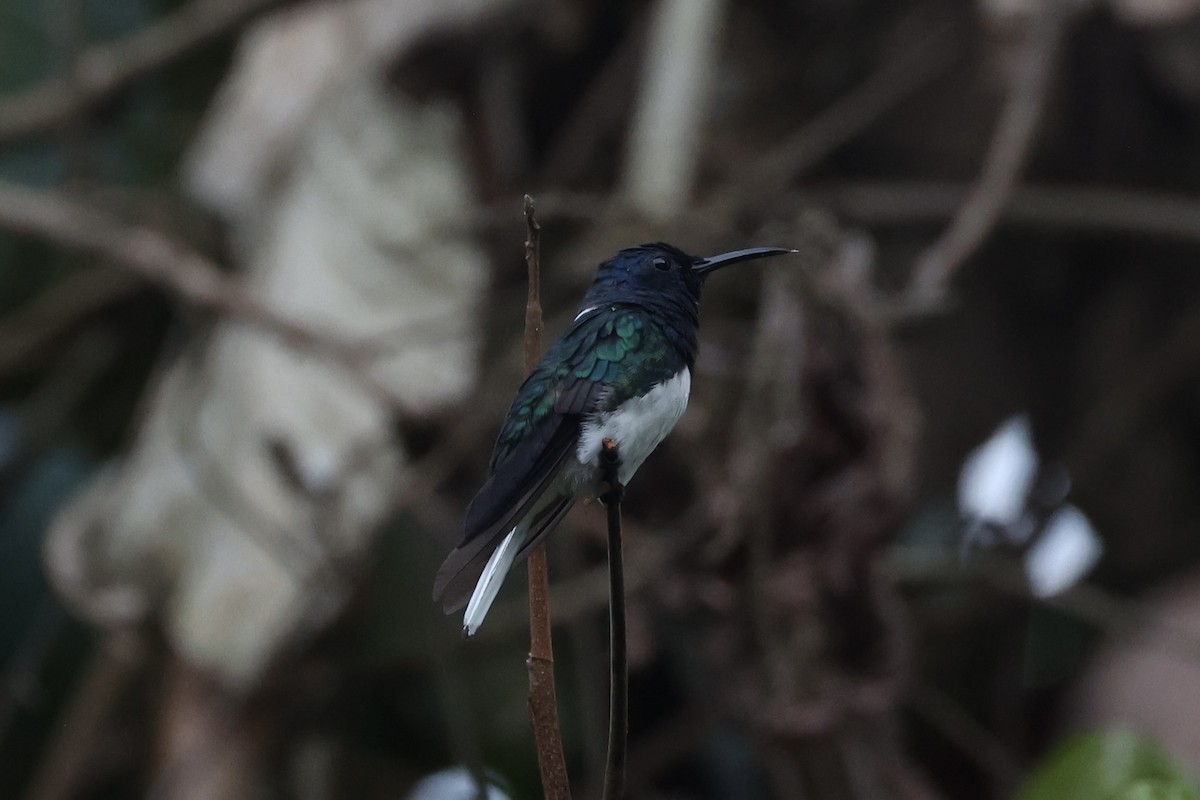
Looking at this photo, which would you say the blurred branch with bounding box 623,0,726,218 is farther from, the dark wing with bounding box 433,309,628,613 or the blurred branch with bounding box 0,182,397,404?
the dark wing with bounding box 433,309,628,613

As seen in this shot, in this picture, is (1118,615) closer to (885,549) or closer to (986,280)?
(885,549)

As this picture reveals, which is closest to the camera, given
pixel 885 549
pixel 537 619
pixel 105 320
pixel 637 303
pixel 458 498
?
pixel 537 619

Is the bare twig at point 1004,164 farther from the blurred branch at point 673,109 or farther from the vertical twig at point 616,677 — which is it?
the vertical twig at point 616,677

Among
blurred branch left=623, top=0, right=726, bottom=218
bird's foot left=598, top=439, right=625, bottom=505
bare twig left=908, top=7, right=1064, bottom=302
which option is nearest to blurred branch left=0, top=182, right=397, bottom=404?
blurred branch left=623, top=0, right=726, bottom=218

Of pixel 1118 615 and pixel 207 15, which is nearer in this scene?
A: pixel 1118 615

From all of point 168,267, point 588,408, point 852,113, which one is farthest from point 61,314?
point 588,408

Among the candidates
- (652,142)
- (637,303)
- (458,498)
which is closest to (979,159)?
(652,142)

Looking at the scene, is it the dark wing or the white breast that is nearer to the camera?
the dark wing
